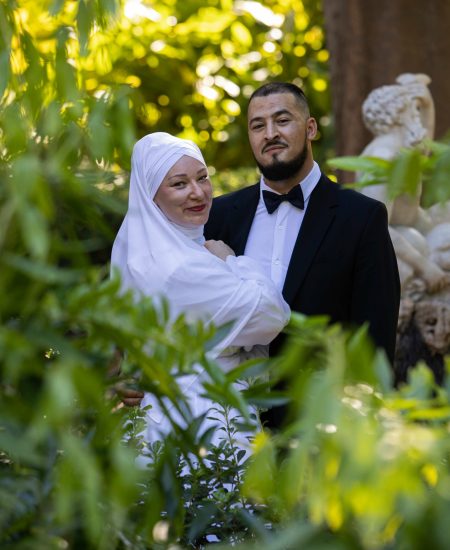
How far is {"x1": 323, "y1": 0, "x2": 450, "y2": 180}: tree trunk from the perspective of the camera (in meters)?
8.27

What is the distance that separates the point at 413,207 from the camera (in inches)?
247

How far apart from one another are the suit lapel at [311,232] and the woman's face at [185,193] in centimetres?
47

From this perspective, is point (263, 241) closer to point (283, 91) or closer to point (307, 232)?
point (307, 232)

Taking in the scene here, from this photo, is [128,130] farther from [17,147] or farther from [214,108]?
[214,108]

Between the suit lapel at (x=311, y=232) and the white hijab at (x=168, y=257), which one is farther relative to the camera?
the suit lapel at (x=311, y=232)

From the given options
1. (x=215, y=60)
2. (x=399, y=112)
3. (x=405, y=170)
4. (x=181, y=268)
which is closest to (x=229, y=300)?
(x=181, y=268)

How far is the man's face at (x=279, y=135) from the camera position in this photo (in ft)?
13.4

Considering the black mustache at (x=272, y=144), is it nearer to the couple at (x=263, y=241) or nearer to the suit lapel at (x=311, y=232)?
the couple at (x=263, y=241)

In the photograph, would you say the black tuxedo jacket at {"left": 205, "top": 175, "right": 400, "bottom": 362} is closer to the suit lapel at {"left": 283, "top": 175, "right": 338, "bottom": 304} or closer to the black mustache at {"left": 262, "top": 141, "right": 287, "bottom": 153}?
the suit lapel at {"left": 283, "top": 175, "right": 338, "bottom": 304}

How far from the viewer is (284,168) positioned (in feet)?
13.5

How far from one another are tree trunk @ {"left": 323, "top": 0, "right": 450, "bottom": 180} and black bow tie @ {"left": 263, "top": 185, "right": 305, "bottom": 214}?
166 inches

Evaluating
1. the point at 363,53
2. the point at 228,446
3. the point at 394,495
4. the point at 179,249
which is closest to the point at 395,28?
the point at 363,53

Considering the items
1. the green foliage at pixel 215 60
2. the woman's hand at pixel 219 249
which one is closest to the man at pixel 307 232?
the woman's hand at pixel 219 249

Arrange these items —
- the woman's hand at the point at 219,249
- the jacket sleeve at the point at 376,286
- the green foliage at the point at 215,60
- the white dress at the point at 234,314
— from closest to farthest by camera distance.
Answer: the white dress at the point at 234,314 → the woman's hand at the point at 219,249 → the jacket sleeve at the point at 376,286 → the green foliage at the point at 215,60
